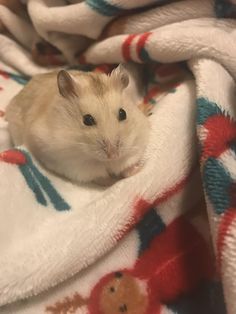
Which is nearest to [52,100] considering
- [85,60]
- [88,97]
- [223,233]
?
[88,97]

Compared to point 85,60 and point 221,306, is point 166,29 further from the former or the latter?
point 221,306

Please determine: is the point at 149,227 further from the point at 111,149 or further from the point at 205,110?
the point at 205,110

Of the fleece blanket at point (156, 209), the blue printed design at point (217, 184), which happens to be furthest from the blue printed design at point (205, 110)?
the blue printed design at point (217, 184)

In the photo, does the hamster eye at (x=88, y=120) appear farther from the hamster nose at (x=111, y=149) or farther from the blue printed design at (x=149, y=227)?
A: the blue printed design at (x=149, y=227)

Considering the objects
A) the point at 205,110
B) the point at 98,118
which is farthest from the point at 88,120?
the point at 205,110

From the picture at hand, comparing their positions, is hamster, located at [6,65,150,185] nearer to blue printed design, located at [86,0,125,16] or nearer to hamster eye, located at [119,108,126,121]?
hamster eye, located at [119,108,126,121]
